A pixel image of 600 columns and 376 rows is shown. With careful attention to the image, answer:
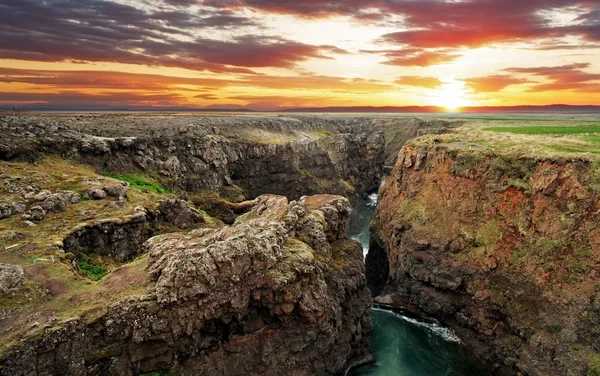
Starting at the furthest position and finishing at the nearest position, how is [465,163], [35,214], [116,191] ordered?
[465,163] < [116,191] < [35,214]

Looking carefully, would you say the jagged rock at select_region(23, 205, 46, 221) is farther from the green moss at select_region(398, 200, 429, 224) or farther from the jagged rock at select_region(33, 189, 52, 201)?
the green moss at select_region(398, 200, 429, 224)

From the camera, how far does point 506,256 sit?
3475 centimetres

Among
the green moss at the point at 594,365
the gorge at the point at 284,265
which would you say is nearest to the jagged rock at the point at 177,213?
the gorge at the point at 284,265

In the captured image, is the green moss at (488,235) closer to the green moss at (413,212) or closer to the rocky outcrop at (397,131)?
the green moss at (413,212)

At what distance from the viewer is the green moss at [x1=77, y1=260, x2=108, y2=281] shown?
984 inches

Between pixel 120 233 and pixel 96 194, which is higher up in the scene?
pixel 96 194

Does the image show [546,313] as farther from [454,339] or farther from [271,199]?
[271,199]

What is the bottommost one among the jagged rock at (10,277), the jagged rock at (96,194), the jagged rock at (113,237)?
the jagged rock at (113,237)

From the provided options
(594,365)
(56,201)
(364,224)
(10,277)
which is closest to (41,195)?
(56,201)

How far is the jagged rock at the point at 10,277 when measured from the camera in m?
19.1

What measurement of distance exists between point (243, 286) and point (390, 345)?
20683 mm

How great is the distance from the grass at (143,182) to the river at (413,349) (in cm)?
2837

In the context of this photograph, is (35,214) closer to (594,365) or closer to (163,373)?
(163,373)

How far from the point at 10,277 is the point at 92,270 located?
6516 millimetres
